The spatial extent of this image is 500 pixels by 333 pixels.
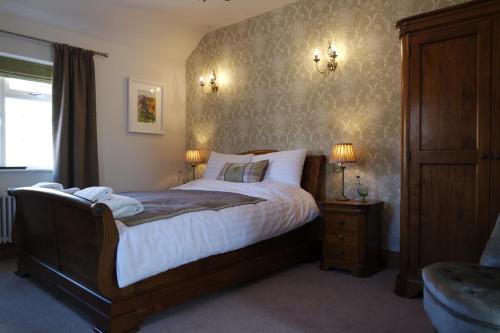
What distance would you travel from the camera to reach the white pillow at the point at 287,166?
3570mm

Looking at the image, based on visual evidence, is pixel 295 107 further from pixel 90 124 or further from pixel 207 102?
pixel 90 124

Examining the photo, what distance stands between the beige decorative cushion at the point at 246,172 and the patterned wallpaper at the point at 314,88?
21.0 inches

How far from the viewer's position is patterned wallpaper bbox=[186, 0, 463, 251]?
328 centimetres

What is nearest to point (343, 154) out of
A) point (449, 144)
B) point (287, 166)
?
point (287, 166)

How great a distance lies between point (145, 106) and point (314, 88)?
2174 millimetres

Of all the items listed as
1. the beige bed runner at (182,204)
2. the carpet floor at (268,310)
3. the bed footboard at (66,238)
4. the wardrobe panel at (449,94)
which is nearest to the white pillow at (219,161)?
the beige bed runner at (182,204)

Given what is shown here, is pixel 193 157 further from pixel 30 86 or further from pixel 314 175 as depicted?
pixel 30 86

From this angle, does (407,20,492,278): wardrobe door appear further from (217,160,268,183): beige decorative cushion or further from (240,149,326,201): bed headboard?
(217,160,268,183): beige decorative cushion

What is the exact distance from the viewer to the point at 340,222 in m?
3.12

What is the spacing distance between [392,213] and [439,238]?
2.79 feet

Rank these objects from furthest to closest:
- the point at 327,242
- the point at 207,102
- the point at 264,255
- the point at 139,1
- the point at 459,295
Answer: the point at 207,102, the point at 139,1, the point at 327,242, the point at 264,255, the point at 459,295

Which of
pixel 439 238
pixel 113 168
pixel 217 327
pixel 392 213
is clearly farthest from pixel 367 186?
pixel 113 168

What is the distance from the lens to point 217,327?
211 cm

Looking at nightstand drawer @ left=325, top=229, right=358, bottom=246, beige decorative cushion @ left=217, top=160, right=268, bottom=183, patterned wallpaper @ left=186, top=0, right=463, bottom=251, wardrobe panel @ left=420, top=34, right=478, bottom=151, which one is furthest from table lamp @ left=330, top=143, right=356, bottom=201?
wardrobe panel @ left=420, top=34, right=478, bottom=151
